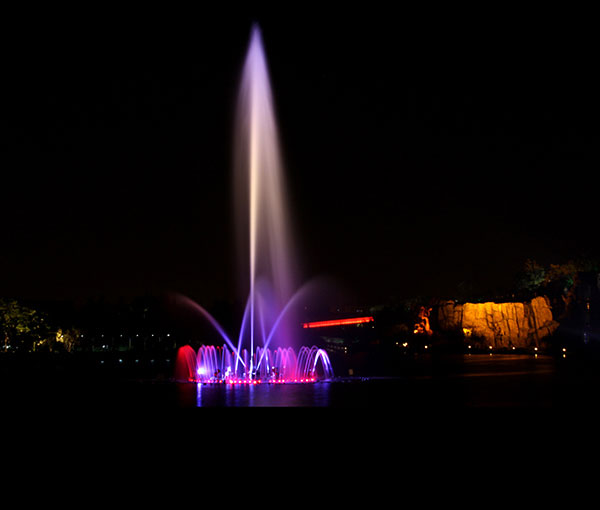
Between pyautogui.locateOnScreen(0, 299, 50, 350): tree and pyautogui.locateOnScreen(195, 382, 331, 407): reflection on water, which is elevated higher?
pyautogui.locateOnScreen(0, 299, 50, 350): tree

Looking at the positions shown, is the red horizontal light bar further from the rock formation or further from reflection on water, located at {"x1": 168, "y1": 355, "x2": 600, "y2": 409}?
reflection on water, located at {"x1": 168, "y1": 355, "x2": 600, "y2": 409}

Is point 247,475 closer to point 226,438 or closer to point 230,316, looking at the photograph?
point 226,438

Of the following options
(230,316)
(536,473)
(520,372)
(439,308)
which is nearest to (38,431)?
(536,473)

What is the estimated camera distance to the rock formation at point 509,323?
5769 cm

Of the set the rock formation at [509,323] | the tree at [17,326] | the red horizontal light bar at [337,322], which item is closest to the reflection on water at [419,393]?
the tree at [17,326]

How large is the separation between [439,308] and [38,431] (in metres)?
60.5

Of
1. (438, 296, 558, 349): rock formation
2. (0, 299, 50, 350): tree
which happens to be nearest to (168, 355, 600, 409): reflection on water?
(0, 299, 50, 350): tree

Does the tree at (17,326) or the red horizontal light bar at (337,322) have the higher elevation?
the red horizontal light bar at (337,322)

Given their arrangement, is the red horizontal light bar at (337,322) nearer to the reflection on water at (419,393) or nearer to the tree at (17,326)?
the tree at (17,326)

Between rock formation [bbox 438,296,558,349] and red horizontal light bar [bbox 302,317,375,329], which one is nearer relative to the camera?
rock formation [bbox 438,296,558,349]

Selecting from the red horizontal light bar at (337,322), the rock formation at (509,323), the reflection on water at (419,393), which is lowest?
the reflection on water at (419,393)

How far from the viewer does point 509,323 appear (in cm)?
5894

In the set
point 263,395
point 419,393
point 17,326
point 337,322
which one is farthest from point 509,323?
point 263,395

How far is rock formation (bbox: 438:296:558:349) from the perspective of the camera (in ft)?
189
